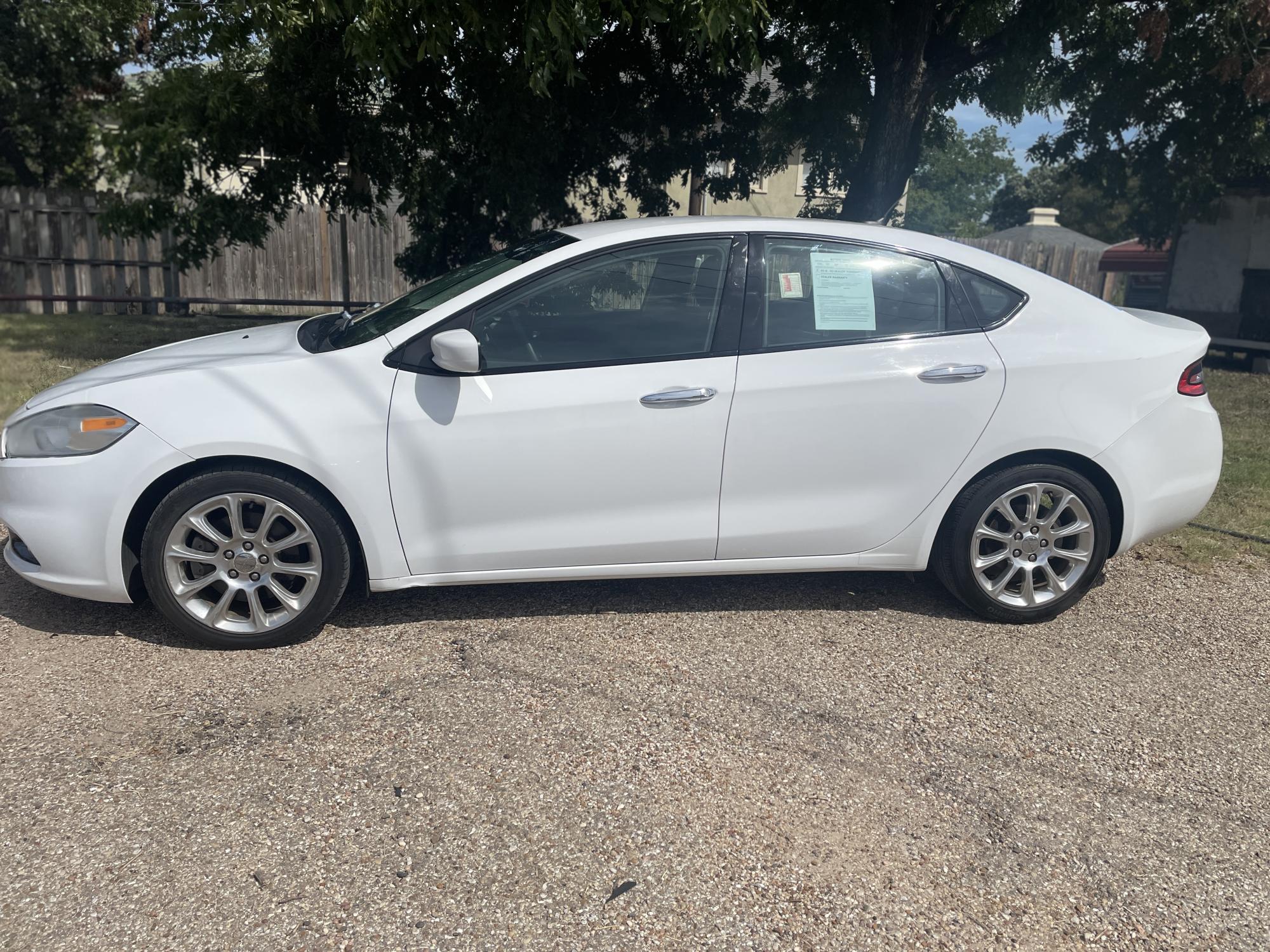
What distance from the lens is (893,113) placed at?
386 inches

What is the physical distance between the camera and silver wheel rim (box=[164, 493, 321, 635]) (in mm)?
3852

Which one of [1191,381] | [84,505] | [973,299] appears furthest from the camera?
[1191,381]

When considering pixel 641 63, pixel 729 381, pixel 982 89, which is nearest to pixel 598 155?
pixel 641 63

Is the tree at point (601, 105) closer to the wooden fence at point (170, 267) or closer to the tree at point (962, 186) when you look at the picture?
the wooden fence at point (170, 267)

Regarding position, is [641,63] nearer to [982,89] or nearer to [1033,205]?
[982,89]

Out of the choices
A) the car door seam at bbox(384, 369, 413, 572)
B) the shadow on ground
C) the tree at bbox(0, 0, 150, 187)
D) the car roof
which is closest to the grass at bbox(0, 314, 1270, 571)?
the car roof

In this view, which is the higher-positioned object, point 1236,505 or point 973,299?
point 973,299

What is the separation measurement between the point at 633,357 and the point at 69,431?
2.15 m

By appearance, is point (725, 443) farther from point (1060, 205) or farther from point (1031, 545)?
point (1060, 205)

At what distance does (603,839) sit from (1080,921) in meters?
1.27

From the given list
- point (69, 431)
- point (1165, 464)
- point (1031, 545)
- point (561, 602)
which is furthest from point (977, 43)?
point (69, 431)

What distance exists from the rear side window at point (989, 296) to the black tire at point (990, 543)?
2.18ft

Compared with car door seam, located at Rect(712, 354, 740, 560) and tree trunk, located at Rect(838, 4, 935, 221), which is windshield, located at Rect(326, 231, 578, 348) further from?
tree trunk, located at Rect(838, 4, 935, 221)

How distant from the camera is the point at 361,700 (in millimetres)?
3619
